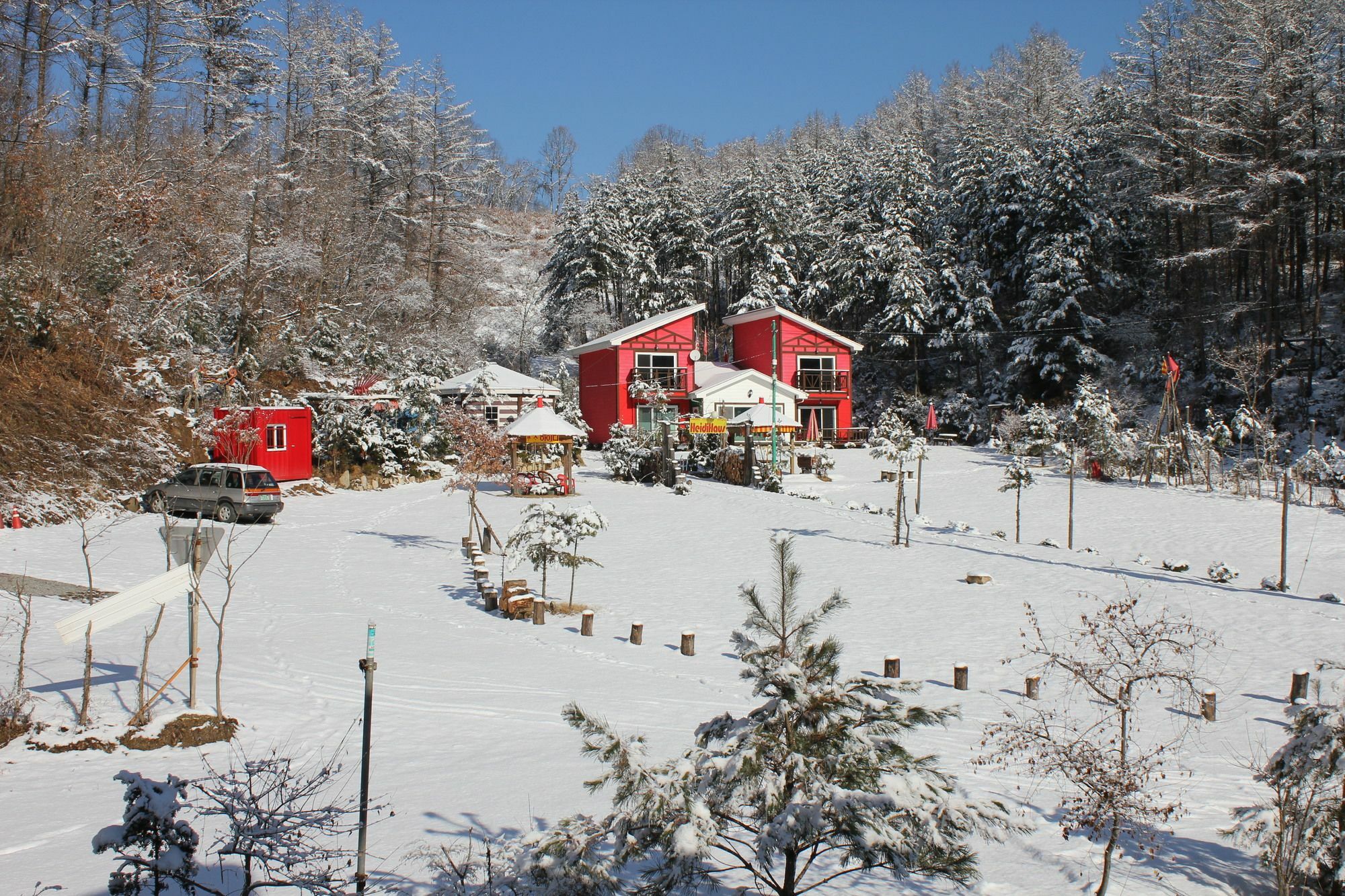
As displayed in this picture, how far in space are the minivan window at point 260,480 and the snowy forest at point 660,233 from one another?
151 inches

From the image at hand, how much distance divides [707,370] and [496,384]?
37.9 ft

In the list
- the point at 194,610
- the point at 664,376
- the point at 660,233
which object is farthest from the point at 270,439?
the point at 660,233

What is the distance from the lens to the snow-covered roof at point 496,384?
33469mm

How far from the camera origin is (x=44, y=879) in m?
4.85

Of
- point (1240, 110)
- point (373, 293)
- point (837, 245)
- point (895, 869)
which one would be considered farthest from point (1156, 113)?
point (895, 869)

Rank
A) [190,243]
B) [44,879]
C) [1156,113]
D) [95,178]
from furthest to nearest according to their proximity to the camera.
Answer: [1156,113]
[190,243]
[95,178]
[44,879]

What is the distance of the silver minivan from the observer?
1955cm

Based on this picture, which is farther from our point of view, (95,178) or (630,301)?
(630,301)

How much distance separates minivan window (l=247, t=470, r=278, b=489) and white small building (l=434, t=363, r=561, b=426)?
41.2 feet

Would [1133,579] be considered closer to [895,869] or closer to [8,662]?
[895,869]

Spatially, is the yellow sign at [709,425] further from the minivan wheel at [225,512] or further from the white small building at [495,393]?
the minivan wheel at [225,512]

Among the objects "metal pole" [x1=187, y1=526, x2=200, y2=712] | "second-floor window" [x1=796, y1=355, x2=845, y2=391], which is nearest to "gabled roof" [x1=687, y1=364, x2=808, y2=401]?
"second-floor window" [x1=796, y1=355, x2=845, y2=391]

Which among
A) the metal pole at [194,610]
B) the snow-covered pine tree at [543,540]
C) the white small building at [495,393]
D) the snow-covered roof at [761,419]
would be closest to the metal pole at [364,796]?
the metal pole at [194,610]

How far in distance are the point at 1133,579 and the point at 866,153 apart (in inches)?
1690
